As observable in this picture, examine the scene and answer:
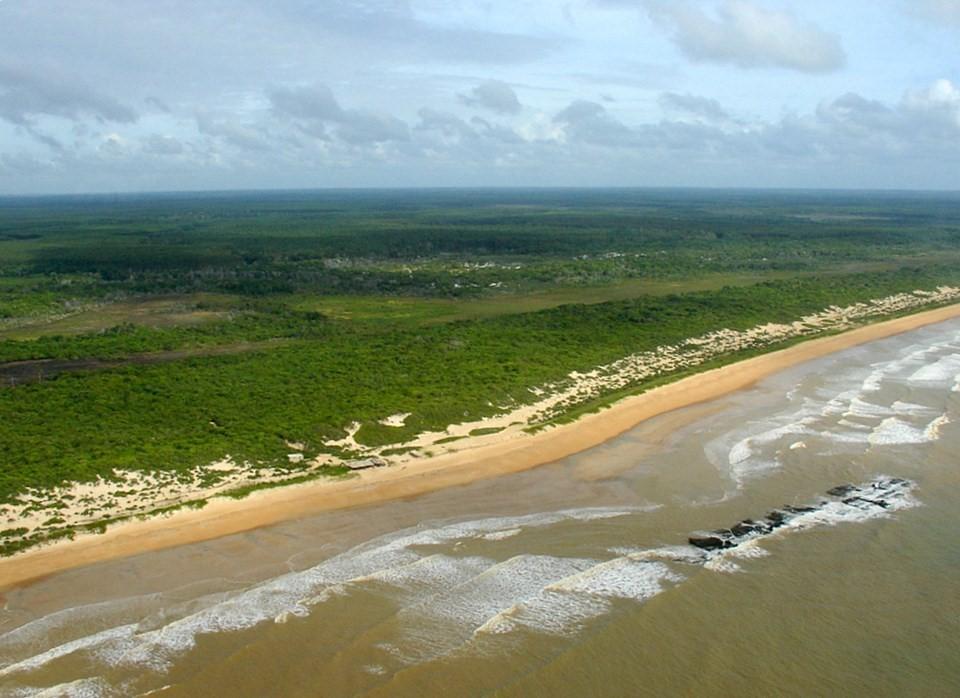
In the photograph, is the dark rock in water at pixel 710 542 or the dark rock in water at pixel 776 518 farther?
the dark rock in water at pixel 776 518

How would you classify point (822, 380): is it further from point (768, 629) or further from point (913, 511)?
point (768, 629)

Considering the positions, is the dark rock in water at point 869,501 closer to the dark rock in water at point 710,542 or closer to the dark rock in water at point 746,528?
the dark rock in water at point 746,528

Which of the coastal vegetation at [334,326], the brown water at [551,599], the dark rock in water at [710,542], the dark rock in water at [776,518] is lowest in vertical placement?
the brown water at [551,599]

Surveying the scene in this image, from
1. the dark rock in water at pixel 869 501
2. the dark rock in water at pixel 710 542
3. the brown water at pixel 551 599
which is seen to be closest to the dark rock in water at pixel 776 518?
the brown water at pixel 551 599

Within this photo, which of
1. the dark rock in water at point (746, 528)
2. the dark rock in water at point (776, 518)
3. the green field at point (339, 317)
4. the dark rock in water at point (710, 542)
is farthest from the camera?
the green field at point (339, 317)

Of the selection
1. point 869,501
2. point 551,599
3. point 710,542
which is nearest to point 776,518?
point 710,542

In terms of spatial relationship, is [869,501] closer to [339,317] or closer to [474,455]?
[474,455]
